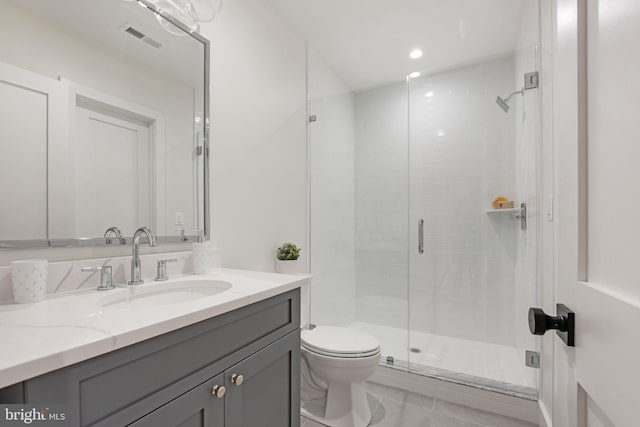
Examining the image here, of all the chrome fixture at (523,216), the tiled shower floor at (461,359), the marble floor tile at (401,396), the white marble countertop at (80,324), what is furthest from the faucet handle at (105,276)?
the chrome fixture at (523,216)

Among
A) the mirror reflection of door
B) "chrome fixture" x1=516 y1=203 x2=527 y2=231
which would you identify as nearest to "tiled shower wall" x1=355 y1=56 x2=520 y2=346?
"chrome fixture" x1=516 y1=203 x2=527 y2=231

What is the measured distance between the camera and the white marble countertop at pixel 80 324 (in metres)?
0.52

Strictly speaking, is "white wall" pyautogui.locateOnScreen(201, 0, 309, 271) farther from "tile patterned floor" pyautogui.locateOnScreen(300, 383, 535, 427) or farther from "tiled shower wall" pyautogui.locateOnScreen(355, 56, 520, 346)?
"tile patterned floor" pyautogui.locateOnScreen(300, 383, 535, 427)

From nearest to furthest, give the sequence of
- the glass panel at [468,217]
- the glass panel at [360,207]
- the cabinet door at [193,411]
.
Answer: the cabinet door at [193,411]
the glass panel at [468,217]
the glass panel at [360,207]

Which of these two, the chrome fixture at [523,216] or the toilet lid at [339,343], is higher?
the chrome fixture at [523,216]

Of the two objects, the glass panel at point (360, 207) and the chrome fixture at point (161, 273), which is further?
the glass panel at point (360, 207)

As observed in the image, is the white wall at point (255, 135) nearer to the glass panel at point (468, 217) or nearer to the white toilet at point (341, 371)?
the white toilet at point (341, 371)

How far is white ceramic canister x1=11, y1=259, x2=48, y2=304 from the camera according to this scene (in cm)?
85

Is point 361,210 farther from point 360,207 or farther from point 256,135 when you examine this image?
point 256,135

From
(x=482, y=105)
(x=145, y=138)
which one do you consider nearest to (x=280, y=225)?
(x=145, y=138)

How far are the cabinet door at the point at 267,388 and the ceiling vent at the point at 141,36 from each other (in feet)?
4.37

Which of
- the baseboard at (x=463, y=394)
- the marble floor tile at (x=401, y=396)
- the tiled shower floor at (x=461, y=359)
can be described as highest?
the tiled shower floor at (x=461, y=359)

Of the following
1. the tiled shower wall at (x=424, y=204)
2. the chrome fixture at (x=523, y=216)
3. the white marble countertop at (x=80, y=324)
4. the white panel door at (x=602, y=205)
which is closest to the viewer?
the white panel door at (x=602, y=205)

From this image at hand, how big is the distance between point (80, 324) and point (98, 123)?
786 millimetres
